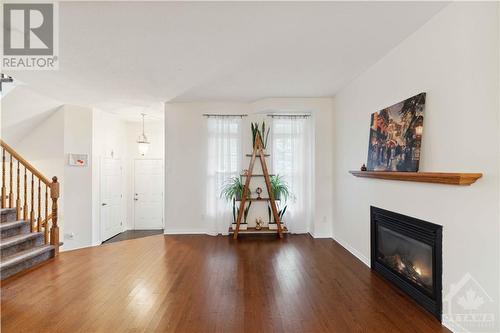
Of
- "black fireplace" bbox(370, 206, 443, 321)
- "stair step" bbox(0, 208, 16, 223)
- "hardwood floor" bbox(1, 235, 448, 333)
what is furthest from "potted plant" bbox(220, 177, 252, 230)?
"stair step" bbox(0, 208, 16, 223)

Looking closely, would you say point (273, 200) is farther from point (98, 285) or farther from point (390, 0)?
point (390, 0)

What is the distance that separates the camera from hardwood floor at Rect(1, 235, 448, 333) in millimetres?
2271

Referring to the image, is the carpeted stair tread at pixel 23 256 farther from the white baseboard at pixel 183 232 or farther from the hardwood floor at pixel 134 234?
the hardwood floor at pixel 134 234

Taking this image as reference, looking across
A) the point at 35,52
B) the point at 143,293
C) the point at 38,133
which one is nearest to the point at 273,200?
the point at 143,293

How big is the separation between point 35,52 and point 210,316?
11.4ft

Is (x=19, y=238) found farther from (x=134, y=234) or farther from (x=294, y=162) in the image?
(x=294, y=162)

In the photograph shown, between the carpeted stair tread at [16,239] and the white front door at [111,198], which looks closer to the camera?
the carpeted stair tread at [16,239]

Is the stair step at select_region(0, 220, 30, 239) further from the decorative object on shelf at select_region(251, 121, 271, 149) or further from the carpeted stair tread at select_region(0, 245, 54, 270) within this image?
the decorative object on shelf at select_region(251, 121, 271, 149)

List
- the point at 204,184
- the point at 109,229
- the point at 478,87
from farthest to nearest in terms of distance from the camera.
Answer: the point at 109,229 → the point at 204,184 → the point at 478,87

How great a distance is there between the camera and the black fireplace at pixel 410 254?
7.72 feet

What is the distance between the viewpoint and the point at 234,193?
5.08m

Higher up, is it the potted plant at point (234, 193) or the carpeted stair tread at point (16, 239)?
the potted plant at point (234, 193)

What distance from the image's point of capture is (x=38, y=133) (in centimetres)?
527

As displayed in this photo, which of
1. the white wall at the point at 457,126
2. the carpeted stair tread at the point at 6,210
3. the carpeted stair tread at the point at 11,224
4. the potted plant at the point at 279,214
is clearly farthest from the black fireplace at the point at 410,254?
the carpeted stair tread at the point at 6,210
